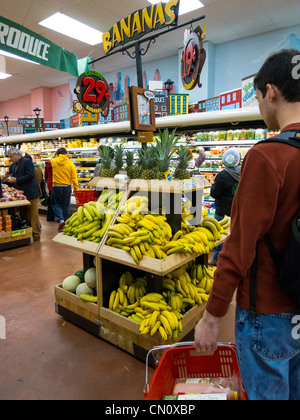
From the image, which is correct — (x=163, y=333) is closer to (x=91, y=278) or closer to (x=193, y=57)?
(x=91, y=278)

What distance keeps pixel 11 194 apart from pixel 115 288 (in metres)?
3.60

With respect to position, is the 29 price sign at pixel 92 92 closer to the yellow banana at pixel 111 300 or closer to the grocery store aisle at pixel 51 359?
the grocery store aisle at pixel 51 359

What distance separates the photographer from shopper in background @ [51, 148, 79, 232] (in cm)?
648

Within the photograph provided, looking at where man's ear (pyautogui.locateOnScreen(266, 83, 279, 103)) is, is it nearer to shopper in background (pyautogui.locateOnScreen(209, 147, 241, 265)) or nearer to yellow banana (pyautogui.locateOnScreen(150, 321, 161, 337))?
yellow banana (pyautogui.locateOnScreen(150, 321, 161, 337))

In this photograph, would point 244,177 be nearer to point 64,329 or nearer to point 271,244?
point 271,244

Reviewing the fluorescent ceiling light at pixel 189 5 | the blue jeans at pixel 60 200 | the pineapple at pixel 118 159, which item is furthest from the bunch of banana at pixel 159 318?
the fluorescent ceiling light at pixel 189 5

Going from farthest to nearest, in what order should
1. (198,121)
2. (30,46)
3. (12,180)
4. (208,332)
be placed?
(12,180), (198,121), (30,46), (208,332)

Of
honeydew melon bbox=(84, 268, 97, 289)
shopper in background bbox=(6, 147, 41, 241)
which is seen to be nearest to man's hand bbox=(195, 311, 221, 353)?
honeydew melon bbox=(84, 268, 97, 289)

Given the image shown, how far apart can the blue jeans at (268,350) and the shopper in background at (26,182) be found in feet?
A: 17.2

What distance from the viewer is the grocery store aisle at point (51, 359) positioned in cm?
201

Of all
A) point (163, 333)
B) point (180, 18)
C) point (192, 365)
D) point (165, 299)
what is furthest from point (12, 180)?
point (180, 18)

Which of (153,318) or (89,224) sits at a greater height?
(89,224)

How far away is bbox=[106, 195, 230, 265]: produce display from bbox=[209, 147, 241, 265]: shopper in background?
1333mm

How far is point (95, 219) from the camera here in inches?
110
